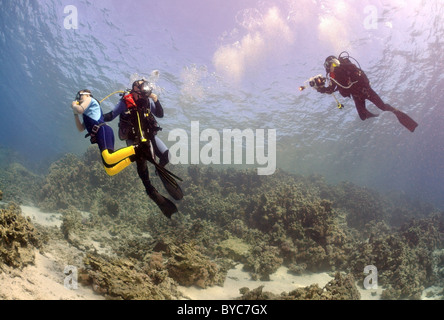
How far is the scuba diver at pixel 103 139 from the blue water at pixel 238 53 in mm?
12359

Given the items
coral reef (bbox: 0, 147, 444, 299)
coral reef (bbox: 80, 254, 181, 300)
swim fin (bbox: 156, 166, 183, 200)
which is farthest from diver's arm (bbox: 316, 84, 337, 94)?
coral reef (bbox: 80, 254, 181, 300)

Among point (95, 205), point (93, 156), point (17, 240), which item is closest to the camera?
point (17, 240)

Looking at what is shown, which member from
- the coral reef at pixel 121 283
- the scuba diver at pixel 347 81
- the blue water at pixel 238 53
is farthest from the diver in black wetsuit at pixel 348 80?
the blue water at pixel 238 53

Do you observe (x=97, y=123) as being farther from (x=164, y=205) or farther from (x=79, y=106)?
(x=164, y=205)

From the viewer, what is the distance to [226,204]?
10.5 m

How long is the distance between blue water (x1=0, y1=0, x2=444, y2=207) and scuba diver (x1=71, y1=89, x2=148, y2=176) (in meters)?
12.4

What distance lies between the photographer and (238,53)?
54.6 feet

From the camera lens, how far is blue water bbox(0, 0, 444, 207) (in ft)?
46.5

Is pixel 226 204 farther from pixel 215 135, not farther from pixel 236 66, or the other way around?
pixel 215 135

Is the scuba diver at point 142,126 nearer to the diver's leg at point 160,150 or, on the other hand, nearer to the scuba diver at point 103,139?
the scuba diver at point 103,139

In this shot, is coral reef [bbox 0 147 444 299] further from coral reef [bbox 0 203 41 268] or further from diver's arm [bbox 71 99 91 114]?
diver's arm [bbox 71 99 91 114]

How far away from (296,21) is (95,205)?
630 inches

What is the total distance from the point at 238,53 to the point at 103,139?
14.7 metres
